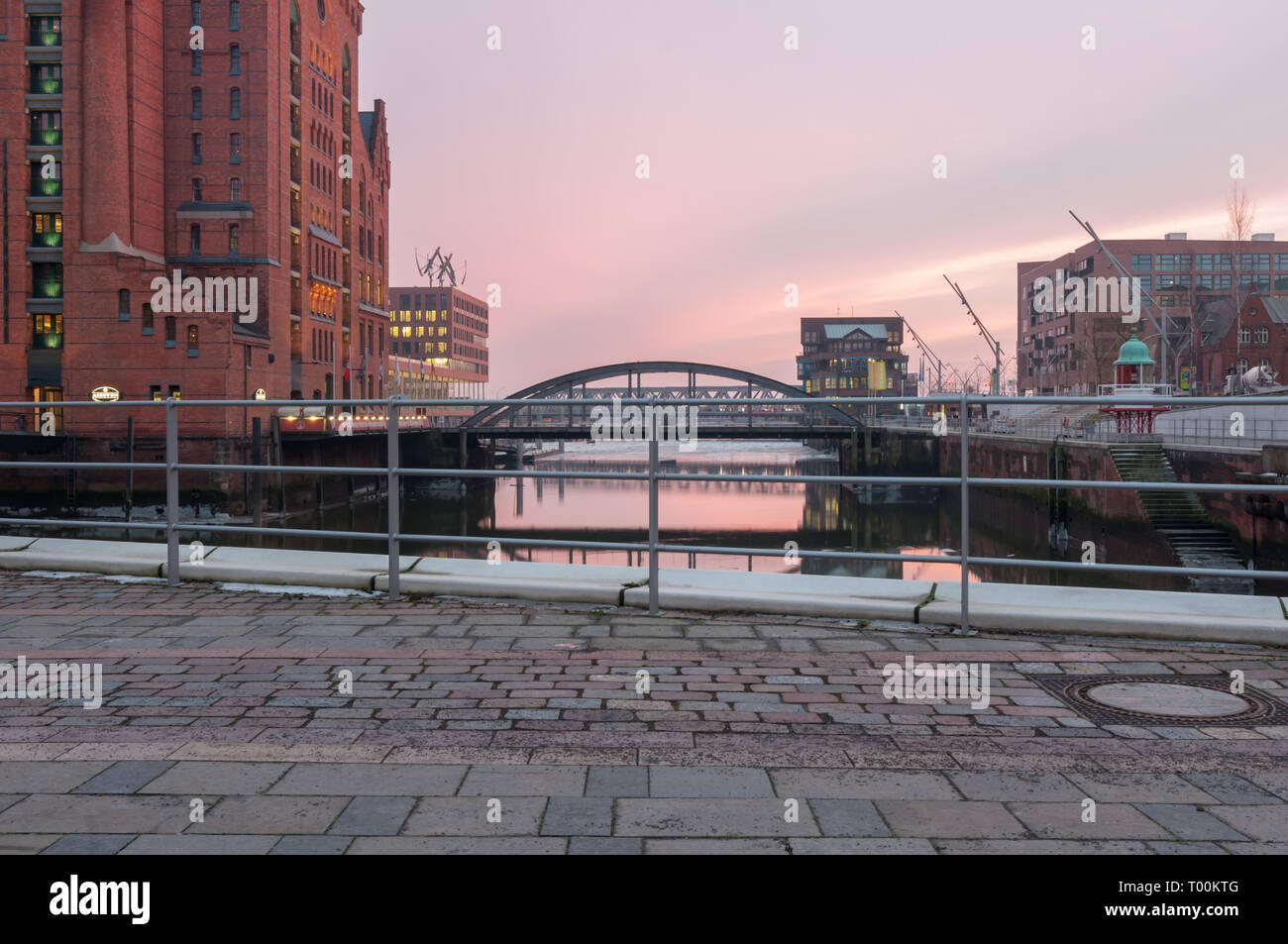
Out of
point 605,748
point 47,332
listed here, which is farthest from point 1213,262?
point 605,748

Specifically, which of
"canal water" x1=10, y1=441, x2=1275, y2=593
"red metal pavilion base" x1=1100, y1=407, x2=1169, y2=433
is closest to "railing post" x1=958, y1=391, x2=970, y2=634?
"canal water" x1=10, y1=441, x2=1275, y2=593

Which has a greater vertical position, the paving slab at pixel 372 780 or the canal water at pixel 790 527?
the paving slab at pixel 372 780

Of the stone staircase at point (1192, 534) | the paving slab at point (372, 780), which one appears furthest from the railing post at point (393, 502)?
the stone staircase at point (1192, 534)

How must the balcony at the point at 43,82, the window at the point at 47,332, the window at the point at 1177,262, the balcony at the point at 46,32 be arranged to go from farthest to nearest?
the window at the point at 1177,262 < the window at the point at 47,332 < the balcony at the point at 43,82 < the balcony at the point at 46,32

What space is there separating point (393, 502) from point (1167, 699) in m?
5.38

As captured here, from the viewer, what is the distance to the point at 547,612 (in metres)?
7.42

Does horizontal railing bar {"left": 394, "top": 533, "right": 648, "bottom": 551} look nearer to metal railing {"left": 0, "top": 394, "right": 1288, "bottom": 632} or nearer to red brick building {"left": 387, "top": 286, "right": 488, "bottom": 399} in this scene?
metal railing {"left": 0, "top": 394, "right": 1288, "bottom": 632}

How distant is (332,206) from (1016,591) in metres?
78.6

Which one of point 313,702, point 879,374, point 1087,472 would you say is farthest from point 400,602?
point 879,374

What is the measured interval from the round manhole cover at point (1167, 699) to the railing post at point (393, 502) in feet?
15.3

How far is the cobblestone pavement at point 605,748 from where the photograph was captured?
3.43 meters

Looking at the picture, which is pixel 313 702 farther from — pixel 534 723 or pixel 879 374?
pixel 879 374

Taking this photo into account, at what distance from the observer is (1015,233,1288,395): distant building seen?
99.2 meters

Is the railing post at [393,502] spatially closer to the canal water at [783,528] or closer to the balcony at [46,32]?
the canal water at [783,528]
